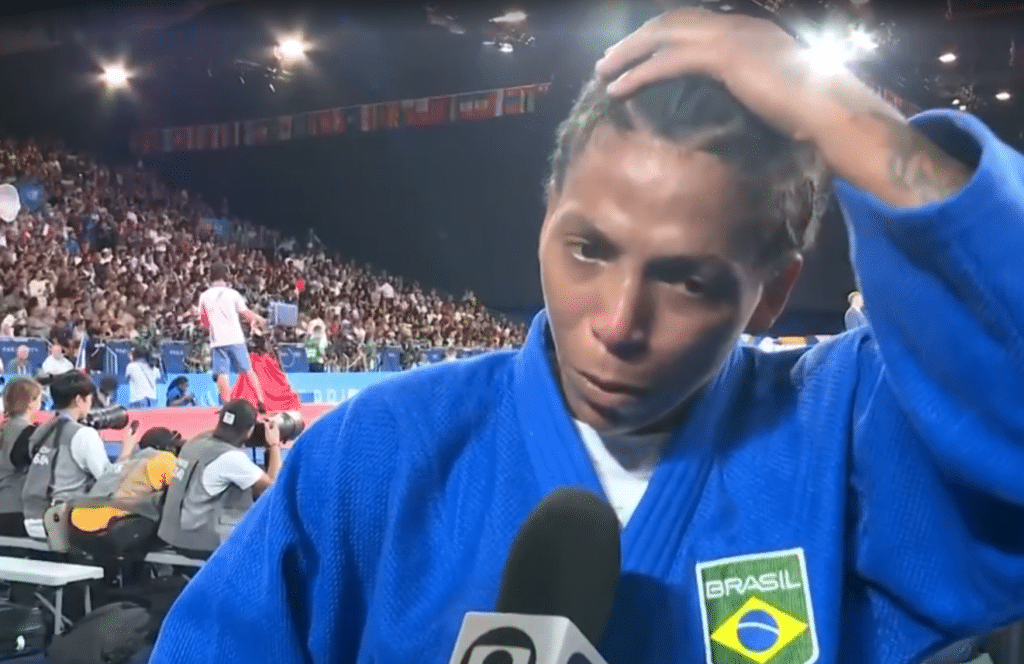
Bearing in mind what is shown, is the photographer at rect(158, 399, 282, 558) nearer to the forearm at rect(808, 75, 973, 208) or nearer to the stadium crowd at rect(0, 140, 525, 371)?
the stadium crowd at rect(0, 140, 525, 371)

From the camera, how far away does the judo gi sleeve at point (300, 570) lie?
18.0 inches

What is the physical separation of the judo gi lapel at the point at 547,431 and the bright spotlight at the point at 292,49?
2.59 meters

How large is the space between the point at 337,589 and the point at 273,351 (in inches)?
168

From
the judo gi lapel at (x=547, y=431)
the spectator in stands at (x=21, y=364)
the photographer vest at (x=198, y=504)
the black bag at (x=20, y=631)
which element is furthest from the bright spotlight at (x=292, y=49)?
the judo gi lapel at (x=547, y=431)

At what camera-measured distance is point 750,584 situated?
0.47 metres

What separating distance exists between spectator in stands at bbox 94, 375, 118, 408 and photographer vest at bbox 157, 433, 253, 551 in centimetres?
168

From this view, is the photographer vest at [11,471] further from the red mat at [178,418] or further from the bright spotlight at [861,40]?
the bright spotlight at [861,40]

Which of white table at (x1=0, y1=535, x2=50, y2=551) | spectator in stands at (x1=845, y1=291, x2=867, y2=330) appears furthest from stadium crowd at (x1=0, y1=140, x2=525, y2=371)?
spectator in stands at (x1=845, y1=291, x2=867, y2=330)

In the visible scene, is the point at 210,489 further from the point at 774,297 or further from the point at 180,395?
the point at 180,395

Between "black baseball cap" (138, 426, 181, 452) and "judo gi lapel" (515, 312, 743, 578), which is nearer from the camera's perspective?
"judo gi lapel" (515, 312, 743, 578)

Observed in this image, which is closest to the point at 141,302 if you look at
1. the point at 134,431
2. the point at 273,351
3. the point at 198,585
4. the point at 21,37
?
the point at 273,351

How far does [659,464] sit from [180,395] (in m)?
4.42

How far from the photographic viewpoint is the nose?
0.44 metres

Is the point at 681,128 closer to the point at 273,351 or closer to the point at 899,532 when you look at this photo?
the point at 899,532
